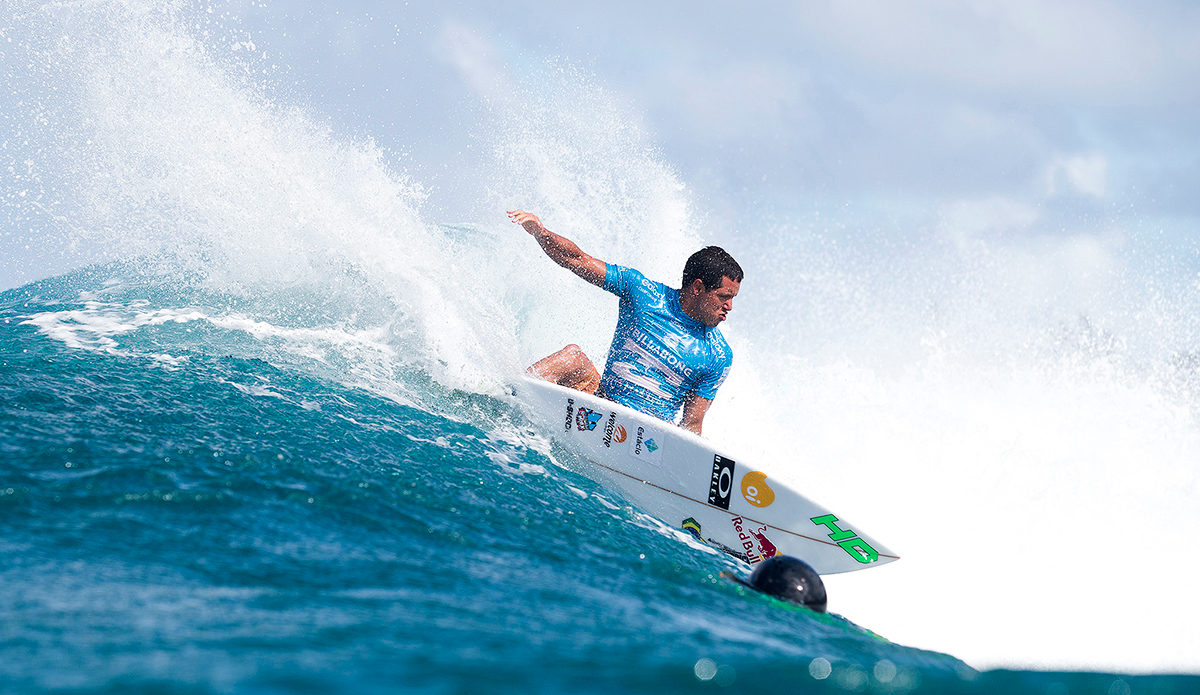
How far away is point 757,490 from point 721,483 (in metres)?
0.28

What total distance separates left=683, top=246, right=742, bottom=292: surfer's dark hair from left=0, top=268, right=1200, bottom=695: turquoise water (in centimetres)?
190

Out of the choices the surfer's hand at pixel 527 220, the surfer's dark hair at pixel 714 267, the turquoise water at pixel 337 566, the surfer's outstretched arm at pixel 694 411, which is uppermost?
the surfer's hand at pixel 527 220

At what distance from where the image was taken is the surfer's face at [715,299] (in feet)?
19.0

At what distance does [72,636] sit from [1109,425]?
29.3 feet

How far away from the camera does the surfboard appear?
4.86m

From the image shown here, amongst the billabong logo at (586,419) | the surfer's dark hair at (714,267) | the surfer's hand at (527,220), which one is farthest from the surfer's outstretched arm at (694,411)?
the surfer's hand at (527,220)

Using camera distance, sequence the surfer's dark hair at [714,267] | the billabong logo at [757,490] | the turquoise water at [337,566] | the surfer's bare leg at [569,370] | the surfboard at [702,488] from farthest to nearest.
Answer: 1. the surfer's bare leg at [569,370]
2. the surfer's dark hair at [714,267]
3. the billabong logo at [757,490]
4. the surfboard at [702,488]
5. the turquoise water at [337,566]

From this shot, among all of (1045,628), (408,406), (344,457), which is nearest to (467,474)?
(344,457)

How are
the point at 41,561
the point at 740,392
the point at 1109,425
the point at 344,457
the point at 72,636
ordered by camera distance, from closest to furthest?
the point at 72,636 < the point at 41,561 < the point at 344,457 < the point at 1109,425 < the point at 740,392

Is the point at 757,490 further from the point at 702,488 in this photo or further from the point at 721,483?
the point at 702,488

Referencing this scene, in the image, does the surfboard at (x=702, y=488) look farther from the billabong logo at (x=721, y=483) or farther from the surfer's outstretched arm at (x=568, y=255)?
the surfer's outstretched arm at (x=568, y=255)

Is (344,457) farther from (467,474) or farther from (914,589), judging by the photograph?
(914,589)

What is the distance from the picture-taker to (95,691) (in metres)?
1.83

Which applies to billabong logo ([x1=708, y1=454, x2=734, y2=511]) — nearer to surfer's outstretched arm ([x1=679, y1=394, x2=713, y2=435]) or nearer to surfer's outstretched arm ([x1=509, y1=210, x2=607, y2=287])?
surfer's outstretched arm ([x1=679, y1=394, x2=713, y2=435])
